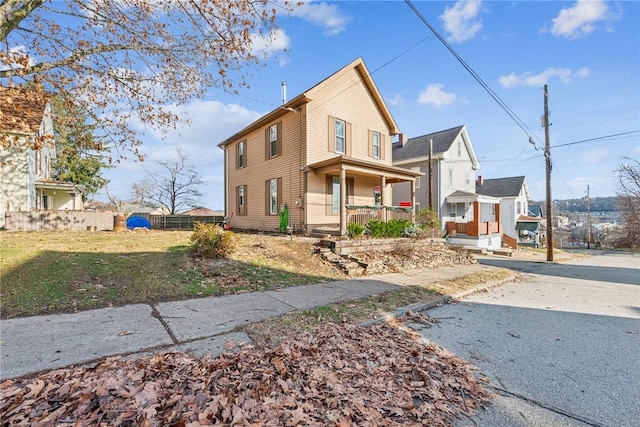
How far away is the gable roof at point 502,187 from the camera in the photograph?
1131 inches

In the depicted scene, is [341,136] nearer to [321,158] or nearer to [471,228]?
[321,158]

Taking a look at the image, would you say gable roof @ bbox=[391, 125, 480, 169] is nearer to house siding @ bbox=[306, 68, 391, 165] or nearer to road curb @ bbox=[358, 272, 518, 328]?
house siding @ bbox=[306, 68, 391, 165]

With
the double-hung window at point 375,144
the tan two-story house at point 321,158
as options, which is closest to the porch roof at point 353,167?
the tan two-story house at point 321,158

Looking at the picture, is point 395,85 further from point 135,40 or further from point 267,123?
point 135,40

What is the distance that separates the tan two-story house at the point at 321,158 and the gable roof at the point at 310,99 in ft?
0.14

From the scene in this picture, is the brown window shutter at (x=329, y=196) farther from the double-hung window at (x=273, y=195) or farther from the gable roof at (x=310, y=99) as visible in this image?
the gable roof at (x=310, y=99)

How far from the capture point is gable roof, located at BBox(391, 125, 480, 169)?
21781 millimetres

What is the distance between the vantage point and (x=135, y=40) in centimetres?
557

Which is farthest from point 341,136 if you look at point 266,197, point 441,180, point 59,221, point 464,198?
point 59,221

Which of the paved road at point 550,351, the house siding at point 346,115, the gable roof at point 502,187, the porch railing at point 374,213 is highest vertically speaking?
the house siding at point 346,115

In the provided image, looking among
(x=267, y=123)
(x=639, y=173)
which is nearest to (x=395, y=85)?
(x=267, y=123)

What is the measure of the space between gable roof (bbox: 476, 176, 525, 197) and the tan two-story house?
19492 mm

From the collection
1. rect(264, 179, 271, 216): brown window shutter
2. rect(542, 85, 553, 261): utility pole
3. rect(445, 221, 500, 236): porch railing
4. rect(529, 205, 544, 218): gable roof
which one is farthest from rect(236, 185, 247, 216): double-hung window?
rect(529, 205, 544, 218): gable roof

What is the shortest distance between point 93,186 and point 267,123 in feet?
70.2
